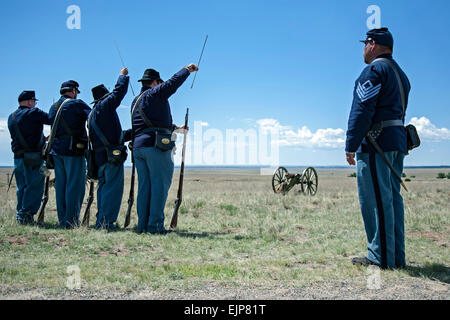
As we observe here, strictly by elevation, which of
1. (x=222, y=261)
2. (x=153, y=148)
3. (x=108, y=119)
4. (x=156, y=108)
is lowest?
(x=222, y=261)

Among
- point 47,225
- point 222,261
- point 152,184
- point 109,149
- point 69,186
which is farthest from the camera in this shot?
point 47,225

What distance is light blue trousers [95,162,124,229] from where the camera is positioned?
668 cm

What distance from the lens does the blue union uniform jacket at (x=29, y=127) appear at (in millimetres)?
7359

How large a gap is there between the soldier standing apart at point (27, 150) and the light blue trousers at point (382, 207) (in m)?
5.56

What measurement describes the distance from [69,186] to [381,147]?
4.87 m

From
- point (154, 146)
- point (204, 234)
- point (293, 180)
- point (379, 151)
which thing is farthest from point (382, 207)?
point (293, 180)

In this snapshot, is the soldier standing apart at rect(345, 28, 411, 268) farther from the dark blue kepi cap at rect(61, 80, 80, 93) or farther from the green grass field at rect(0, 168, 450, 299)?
the dark blue kepi cap at rect(61, 80, 80, 93)

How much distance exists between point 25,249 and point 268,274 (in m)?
3.05

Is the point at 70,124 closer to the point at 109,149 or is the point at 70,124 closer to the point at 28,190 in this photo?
the point at 109,149

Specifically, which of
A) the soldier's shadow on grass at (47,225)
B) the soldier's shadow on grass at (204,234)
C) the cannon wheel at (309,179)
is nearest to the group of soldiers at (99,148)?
the soldier's shadow on grass at (47,225)

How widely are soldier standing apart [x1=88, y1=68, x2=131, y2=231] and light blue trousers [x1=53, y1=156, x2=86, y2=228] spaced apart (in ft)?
1.21

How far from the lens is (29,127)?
24.2 ft

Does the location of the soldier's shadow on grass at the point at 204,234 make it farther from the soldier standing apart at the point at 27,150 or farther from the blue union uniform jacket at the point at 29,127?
the blue union uniform jacket at the point at 29,127
